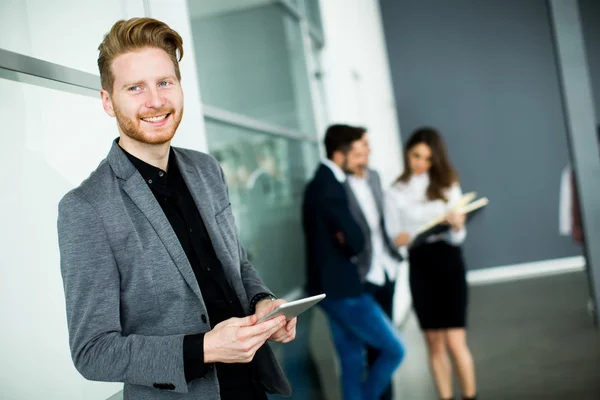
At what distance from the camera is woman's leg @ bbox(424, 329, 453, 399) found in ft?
13.0

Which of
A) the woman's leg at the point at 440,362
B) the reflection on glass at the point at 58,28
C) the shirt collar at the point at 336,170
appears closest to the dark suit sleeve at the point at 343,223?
the shirt collar at the point at 336,170

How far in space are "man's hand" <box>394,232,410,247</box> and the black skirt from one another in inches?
3.7

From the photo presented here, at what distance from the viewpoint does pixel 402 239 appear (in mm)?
4000

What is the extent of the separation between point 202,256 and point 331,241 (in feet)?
6.82

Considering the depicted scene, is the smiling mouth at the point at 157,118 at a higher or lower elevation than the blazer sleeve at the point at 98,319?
higher

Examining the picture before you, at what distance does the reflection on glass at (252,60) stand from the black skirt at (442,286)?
1.26 metres

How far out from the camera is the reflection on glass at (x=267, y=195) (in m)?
3.10

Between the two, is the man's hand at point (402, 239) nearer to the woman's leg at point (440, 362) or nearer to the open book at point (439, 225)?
the open book at point (439, 225)

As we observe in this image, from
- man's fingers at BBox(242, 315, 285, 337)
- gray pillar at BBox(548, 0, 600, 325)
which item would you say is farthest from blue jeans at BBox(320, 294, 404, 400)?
man's fingers at BBox(242, 315, 285, 337)

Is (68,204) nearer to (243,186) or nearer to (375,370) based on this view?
(243,186)

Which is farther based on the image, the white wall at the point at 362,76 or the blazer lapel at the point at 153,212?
the white wall at the point at 362,76

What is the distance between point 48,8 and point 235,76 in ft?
5.54

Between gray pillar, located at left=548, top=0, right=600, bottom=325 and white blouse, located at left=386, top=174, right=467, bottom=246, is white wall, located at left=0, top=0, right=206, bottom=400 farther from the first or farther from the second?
white blouse, located at left=386, top=174, right=467, bottom=246

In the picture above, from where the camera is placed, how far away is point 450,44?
29.5 ft
